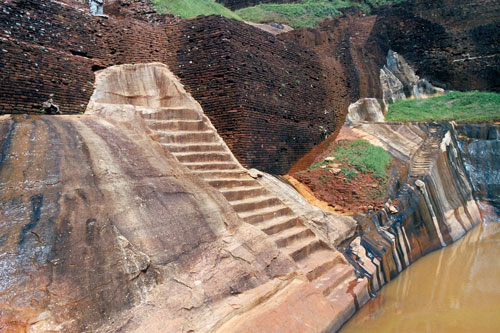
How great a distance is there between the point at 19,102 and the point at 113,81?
177 cm

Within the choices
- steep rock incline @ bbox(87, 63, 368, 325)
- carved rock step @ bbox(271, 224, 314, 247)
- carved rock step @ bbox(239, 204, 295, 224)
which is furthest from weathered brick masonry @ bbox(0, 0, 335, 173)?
carved rock step @ bbox(271, 224, 314, 247)

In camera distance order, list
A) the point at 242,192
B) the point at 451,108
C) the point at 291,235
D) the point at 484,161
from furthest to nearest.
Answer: the point at 451,108, the point at 484,161, the point at 242,192, the point at 291,235

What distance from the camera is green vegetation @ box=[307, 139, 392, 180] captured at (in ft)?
25.2

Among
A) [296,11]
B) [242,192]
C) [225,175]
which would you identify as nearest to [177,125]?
[225,175]

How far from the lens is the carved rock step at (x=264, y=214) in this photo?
4.90 m

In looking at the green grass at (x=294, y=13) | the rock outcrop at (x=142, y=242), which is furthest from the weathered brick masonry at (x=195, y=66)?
the green grass at (x=294, y=13)

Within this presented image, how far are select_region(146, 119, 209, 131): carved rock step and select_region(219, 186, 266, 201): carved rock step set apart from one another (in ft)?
4.71

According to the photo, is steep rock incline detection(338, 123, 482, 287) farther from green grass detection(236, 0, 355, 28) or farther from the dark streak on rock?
green grass detection(236, 0, 355, 28)

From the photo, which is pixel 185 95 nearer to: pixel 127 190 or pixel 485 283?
pixel 127 190

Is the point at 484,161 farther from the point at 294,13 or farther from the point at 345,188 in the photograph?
the point at 294,13

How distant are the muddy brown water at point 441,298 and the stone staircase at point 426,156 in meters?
1.70

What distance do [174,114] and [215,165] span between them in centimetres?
124

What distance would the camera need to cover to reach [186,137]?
5.86 metres

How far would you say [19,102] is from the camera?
17.2 ft
